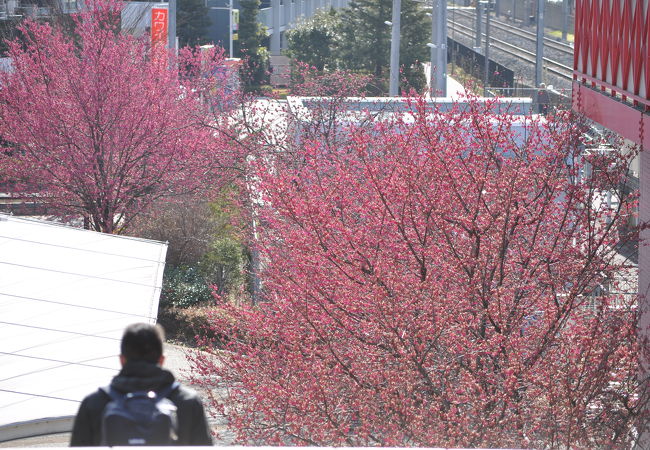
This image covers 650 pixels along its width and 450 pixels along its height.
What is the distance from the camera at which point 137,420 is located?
3832 mm

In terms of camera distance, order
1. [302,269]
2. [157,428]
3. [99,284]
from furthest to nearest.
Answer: [99,284] < [302,269] < [157,428]

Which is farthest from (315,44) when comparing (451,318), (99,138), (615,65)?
(451,318)

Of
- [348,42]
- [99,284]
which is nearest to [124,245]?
[99,284]

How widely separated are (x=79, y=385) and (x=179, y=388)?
462cm

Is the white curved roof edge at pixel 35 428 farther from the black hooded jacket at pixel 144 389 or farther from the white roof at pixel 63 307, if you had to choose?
the black hooded jacket at pixel 144 389

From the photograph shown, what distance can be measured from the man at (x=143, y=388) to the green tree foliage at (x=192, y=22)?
50.8 meters

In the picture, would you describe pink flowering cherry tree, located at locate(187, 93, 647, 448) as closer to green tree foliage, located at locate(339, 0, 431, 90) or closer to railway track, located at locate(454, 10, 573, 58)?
green tree foliage, located at locate(339, 0, 431, 90)

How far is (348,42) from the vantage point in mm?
50812

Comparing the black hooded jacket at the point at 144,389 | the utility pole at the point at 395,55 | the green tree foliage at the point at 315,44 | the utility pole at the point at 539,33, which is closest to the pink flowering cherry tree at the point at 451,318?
the black hooded jacket at the point at 144,389

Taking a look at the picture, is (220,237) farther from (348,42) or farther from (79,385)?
(348,42)

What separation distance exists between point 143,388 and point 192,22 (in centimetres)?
5205

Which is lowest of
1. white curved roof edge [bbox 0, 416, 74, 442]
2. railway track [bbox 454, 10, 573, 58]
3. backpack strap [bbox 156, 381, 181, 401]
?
white curved roof edge [bbox 0, 416, 74, 442]

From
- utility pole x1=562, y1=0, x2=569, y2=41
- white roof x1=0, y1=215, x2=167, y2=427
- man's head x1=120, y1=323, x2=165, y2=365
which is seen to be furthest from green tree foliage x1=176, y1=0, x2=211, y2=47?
man's head x1=120, y1=323, x2=165, y2=365

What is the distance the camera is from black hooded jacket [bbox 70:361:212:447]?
3.92 m
